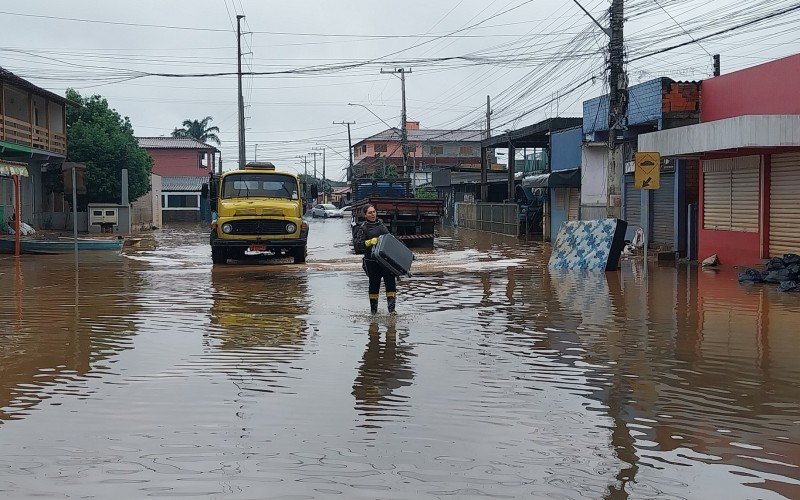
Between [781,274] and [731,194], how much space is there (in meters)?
5.80

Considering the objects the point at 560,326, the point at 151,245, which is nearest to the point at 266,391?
the point at 560,326

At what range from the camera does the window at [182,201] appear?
3093 inches

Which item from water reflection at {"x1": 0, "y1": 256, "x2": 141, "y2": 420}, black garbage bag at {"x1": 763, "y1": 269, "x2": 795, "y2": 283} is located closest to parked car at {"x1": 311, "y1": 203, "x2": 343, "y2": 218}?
water reflection at {"x1": 0, "y1": 256, "x2": 141, "y2": 420}

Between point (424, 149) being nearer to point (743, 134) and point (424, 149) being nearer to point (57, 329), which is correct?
point (743, 134)

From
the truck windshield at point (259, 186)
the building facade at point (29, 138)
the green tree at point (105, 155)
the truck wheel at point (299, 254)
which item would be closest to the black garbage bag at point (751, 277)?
the truck wheel at point (299, 254)

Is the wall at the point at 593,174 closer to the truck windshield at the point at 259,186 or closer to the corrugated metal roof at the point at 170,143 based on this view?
the truck windshield at the point at 259,186

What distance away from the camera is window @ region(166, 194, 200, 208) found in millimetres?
78562

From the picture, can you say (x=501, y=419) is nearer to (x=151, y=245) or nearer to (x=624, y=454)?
(x=624, y=454)

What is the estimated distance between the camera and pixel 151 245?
37.2 meters

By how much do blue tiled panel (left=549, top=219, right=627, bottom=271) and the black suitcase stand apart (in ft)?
31.0

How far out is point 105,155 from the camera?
53.5 m

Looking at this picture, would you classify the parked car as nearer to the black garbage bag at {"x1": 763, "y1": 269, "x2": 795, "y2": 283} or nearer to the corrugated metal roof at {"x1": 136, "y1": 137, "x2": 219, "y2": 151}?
the corrugated metal roof at {"x1": 136, "y1": 137, "x2": 219, "y2": 151}

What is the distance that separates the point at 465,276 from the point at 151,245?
766 inches

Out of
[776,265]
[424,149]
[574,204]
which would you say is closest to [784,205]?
[776,265]
